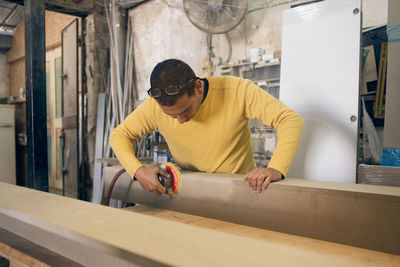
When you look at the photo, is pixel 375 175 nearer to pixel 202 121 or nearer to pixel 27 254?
pixel 202 121

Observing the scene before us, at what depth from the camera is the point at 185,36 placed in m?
3.99

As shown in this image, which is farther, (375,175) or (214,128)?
(214,128)

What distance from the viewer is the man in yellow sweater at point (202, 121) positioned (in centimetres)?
139

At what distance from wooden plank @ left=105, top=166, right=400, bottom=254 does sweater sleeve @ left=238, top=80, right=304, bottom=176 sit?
0.14m

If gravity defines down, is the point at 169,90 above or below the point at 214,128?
above

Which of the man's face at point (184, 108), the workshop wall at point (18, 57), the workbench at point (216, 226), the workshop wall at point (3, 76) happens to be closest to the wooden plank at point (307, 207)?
the workbench at point (216, 226)

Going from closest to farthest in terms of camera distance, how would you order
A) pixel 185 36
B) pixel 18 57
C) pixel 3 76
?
pixel 185 36, pixel 18 57, pixel 3 76

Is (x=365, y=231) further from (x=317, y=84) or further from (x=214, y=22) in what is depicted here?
(x=214, y=22)

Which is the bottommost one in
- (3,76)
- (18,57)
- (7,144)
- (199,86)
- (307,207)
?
(7,144)

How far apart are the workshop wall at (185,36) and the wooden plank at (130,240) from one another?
10.4 feet

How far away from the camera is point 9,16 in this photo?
6.09 metres

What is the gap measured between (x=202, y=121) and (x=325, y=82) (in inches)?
39.6

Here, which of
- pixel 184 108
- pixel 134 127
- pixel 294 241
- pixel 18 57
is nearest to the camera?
pixel 294 241

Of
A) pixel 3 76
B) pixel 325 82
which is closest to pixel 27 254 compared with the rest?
pixel 325 82
